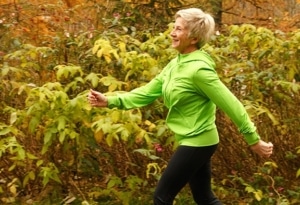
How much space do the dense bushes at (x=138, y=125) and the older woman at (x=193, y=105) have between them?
1166mm

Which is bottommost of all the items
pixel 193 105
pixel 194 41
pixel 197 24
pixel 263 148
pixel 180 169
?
pixel 180 169

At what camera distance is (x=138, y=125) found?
501 centimetres

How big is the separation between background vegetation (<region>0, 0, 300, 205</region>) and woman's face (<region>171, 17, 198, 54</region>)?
1273 mm

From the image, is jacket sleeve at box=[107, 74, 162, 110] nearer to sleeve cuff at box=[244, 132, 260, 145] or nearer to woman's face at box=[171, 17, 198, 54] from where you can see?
woman's face at box=[171, 17, 198, 54]

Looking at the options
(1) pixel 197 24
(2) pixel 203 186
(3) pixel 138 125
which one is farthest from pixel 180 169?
(3) pixel 138 125

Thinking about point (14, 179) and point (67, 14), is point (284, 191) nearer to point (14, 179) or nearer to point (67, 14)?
point (14, 179)

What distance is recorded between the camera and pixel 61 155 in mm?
5586

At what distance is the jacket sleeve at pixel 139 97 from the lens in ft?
13.6

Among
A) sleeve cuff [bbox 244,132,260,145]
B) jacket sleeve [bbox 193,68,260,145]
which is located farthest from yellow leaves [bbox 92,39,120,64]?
sleeve cuff [bbox 244,132,260,145]

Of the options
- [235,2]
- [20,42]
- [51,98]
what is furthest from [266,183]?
[235,2]

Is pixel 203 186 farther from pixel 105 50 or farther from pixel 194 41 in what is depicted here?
pixel 105 50

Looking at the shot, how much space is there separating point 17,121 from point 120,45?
3.79ft

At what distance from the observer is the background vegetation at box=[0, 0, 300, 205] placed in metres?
5.21

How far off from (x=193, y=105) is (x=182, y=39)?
0.44 m
